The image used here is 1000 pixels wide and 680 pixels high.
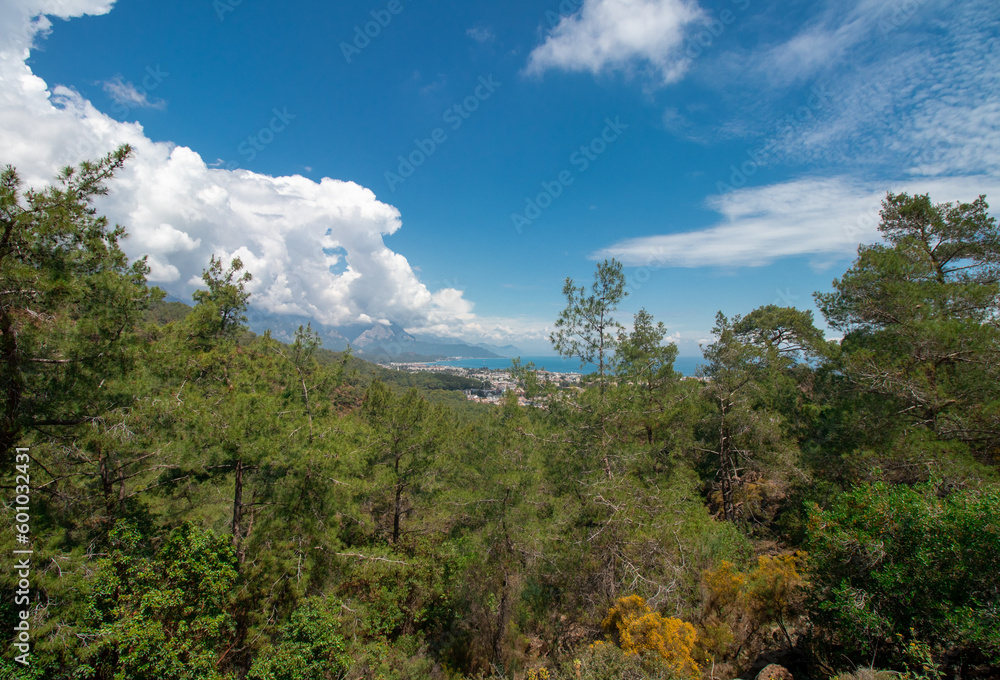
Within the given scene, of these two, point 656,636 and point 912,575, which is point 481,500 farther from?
point 912,575

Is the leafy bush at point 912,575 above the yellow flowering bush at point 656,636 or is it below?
above

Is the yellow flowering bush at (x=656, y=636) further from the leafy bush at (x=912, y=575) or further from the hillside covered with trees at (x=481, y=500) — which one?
the leafy bush at (x=912, y=575)

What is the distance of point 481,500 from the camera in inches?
351

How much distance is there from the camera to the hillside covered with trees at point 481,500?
5066 millimetres

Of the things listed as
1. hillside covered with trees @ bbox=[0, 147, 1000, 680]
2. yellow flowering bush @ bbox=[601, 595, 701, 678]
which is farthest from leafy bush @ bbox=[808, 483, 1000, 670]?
yellow flowering bush @ bbox=[601, 595, 701, 678]

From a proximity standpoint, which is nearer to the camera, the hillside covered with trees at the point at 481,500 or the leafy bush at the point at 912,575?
the leafy bush at the point at 912,575

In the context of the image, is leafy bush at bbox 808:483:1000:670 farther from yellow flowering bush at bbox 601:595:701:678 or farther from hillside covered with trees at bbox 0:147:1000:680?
yellow flowering bush at bbox 601:595:701:678

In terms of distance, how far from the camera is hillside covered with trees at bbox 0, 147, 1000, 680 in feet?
16.6

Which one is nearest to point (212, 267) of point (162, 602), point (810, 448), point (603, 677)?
point (162, 602)

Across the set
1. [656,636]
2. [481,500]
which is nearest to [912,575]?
[656,636]

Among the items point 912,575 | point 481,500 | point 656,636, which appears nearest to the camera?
point 912,575

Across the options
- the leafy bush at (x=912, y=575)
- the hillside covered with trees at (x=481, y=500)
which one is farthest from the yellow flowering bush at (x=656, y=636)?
the leafy bush at (x=912, y=575)

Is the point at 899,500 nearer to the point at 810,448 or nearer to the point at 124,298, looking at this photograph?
the point at 810,448

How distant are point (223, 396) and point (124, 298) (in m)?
2.89
